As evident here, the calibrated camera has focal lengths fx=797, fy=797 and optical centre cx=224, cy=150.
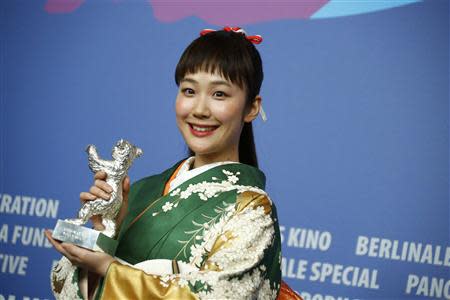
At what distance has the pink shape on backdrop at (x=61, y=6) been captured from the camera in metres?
3.63

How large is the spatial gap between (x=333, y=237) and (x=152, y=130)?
2.98 feet

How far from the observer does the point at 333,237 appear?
10.7 ft

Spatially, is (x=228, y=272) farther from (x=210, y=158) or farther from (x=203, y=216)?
(x=210, y=158)

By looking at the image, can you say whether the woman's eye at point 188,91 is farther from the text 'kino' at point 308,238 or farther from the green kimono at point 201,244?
the text 'kino' at point 308,238

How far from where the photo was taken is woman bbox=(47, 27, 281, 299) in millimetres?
1737

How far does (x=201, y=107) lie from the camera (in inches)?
76.7

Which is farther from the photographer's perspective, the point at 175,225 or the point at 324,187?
the point at 324,187

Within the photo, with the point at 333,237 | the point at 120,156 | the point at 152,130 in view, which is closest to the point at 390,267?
the point at 333,237

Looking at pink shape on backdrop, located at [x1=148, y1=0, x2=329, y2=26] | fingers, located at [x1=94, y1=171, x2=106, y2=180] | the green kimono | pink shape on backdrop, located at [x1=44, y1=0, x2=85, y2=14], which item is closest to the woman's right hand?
fingers, located at [x1=94, y1=171, x2=106, y2=180]

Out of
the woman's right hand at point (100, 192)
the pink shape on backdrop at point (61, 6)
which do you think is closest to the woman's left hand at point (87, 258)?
the woman's right hand at point (100, 192)

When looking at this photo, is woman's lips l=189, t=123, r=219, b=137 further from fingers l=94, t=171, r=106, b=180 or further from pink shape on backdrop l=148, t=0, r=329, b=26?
pink shape on backdrop l=148, t=0, r=329, b=26

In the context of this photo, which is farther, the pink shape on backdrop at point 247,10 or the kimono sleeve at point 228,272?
the pink shape on backdrop at point 247,10

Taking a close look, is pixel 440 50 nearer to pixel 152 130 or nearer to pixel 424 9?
pixel 424 9

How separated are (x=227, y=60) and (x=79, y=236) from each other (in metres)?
0.56
